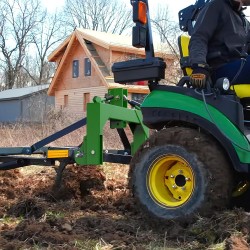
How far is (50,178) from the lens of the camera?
7043mm

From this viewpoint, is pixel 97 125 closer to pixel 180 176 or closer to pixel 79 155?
pixel 79 155

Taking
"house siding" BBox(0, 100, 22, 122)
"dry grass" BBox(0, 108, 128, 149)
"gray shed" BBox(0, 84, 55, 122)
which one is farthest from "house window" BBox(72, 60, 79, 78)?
"house siding" BBox(0, 100, 22, 122)

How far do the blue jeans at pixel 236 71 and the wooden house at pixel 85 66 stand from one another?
2395cm

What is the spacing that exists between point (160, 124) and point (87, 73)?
102 ft

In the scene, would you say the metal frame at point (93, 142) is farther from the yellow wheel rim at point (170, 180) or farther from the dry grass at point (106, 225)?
the yellow wheel rim at point (170, 180)

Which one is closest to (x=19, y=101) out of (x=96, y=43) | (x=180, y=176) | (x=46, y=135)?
(x=96, y=43)

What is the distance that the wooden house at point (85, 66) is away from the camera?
100ft

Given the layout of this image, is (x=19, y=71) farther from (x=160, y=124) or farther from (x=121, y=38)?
(x=160, y=124)

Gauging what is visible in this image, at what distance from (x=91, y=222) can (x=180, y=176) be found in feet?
3.00

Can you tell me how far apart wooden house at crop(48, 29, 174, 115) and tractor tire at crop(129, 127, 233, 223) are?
79.6ft

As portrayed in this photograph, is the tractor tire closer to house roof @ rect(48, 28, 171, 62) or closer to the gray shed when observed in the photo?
house roof @ rect(48, 28, 171, 62)

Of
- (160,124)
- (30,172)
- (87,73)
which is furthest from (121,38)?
(160,124)

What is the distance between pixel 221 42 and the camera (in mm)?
4531

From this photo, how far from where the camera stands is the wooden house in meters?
30.5
